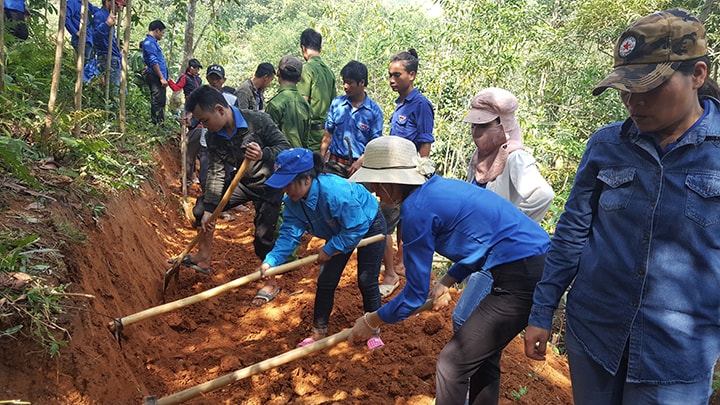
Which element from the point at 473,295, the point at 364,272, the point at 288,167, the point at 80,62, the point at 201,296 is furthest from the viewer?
the point at 80,62

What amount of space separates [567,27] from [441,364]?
45.2 feet

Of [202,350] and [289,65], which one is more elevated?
[289,65]

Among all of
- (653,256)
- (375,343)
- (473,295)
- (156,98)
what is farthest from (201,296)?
(156,98)

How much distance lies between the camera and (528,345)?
210 cm

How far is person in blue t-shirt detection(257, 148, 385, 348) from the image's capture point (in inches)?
139

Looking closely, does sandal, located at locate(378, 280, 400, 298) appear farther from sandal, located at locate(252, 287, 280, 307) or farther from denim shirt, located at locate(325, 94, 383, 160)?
denim shirt, located at locate(325, 94, 383, 160)

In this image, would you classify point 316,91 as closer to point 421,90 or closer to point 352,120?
point 352,120

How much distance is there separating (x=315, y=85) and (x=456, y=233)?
4.28 metres

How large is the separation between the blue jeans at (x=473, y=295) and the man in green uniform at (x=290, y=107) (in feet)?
10.9

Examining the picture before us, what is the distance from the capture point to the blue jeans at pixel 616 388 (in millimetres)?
1684

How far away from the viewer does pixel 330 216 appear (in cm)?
369

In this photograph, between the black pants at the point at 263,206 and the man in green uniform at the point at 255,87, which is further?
the man in green uniform at the point at 255,87

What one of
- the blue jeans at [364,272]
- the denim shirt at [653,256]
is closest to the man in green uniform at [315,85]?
the blue jeans at [364,272]

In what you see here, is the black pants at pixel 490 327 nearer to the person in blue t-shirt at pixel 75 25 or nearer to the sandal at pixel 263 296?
the sandal at pixel 263 296
